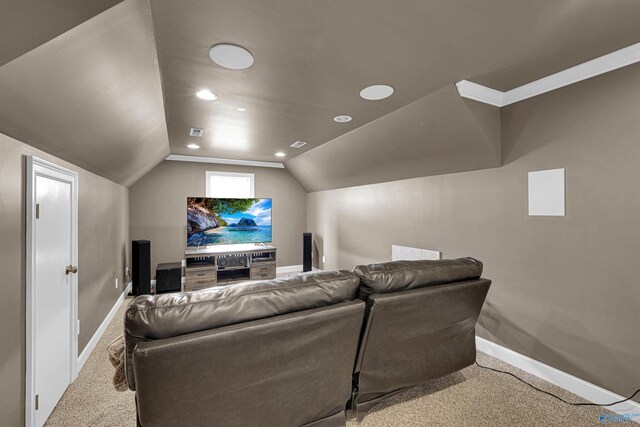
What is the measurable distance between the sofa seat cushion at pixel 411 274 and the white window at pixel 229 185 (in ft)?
14.6

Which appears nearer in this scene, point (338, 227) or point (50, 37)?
point (50, 37)

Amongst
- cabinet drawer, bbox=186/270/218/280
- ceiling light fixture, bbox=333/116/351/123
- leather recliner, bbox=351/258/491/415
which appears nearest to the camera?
leather recliner, bbox=351/258/491/415

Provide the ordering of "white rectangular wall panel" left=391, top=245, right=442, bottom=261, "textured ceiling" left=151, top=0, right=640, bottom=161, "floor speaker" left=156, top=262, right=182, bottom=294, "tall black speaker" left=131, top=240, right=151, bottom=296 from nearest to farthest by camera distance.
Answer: "textured ceiling" left=151, top=0, right=640, bottom=161 < "white rectangular wall panel" left=391, top=245, right=442, bottom=261 < "tall black speaker" left=131, top=240, right=151, bottom=296 < "floor speaker" left=156, top=262, right=182, bottom=294

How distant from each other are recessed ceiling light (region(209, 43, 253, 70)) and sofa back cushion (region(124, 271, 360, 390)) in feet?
4.86

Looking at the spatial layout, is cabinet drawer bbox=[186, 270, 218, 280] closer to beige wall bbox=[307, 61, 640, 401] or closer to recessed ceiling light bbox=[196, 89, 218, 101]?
recessed ceiling light bbox=[196, 89, 218, 101]

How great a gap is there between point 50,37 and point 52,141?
99 centimetres

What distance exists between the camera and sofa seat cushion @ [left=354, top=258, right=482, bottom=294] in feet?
5.53

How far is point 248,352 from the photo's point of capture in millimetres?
1268

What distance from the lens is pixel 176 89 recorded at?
92.3 inches

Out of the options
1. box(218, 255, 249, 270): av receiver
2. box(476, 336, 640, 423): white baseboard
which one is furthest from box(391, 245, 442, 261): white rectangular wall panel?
box(218, 255, 249, 270): av receiver

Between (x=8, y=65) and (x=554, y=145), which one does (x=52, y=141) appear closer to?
(x=8, y=65)

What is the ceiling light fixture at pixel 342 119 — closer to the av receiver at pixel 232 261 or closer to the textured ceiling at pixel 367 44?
the textured ceiling at pixel 367 44

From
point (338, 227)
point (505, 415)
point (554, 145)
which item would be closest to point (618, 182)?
point (554, 145)

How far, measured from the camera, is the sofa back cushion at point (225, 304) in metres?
1.15
